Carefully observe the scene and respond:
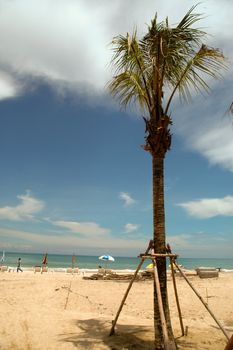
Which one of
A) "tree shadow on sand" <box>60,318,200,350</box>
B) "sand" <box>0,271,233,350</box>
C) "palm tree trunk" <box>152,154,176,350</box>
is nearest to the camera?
"palm tree trunk" <box>152,154,176,350</box>

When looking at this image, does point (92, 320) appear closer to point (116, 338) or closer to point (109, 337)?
point (109, 337)

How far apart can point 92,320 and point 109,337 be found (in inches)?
91.9

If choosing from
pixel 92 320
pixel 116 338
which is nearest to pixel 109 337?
pixel 116 338

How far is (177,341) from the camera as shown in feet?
31.3

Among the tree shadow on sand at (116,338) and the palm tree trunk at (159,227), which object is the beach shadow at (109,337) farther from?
the palm tree trunk at (159,227)

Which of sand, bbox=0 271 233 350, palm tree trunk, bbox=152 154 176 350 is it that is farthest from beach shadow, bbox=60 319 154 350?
palm tree trunk, bbox=152 154 176 350

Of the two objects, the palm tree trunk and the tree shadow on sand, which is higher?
the palm tree trunk

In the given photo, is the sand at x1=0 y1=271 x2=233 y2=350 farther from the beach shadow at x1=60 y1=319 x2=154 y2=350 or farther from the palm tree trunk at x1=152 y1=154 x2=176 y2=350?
the palm tree trunk at x1=152 y1=154 x2=176 y2=350

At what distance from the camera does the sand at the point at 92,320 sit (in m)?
9.29

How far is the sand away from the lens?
929 cm

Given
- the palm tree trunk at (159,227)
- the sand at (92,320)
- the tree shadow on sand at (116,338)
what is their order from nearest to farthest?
1. the palm tree trunk at (159,227)
2. the tree shadow on sand at (116,338)
3. the sand at (92,320)

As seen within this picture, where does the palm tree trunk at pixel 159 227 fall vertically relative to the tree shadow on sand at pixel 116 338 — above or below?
above

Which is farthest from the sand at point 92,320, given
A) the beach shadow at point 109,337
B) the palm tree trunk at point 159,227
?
the palm tree trunk at point 159,227

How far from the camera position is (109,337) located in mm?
9656
